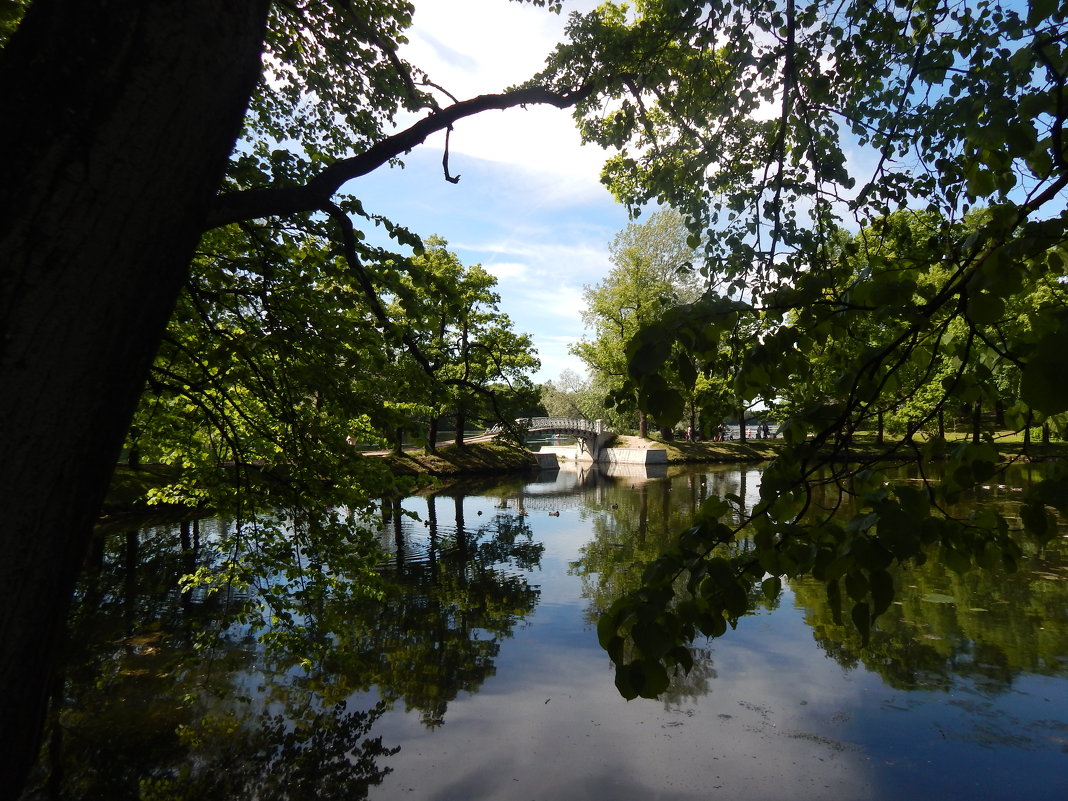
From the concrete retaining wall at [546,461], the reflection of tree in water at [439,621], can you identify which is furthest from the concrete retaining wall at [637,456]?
the reflection of tree in water at [439,621]

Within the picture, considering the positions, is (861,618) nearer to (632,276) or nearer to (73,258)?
(73,258)

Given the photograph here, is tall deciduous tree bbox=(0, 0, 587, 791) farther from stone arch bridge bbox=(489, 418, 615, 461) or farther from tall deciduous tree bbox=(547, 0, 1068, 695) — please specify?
stone arch bridge bbox=(489, 418, 615, 461)

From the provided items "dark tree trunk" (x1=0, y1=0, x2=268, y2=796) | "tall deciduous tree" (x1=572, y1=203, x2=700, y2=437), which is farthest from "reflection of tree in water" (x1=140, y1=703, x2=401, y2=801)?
"tall deciduous tree" (x1=572, y1=203, x2=700, y2=437)

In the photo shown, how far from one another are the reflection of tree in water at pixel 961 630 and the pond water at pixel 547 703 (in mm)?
38

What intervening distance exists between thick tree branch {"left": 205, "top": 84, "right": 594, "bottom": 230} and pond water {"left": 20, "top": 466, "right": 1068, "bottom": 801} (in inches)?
161

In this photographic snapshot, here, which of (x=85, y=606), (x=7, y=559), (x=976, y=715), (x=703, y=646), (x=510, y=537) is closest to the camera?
(x=7, y=559)

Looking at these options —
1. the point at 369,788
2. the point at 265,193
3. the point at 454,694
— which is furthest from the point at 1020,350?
the point at 454,694

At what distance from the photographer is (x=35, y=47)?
3.71ft

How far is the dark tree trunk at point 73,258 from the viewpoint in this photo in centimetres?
107

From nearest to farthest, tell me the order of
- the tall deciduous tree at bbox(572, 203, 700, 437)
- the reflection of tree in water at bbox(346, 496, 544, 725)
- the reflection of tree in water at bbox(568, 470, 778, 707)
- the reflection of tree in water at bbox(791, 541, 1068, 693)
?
the reflection of tree in water at bbox(791, 541, 1068, 693) → the reflection of tree in water at bbox(346, 496, 544, 725) → the reflection of tree in water at bbox(568, 470, 778, 707) → the tall deciduous tree at bbox(572, 203, 700, 437)

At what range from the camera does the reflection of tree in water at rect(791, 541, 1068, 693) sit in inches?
290

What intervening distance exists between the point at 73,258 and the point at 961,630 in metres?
10.7

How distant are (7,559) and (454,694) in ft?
23.6

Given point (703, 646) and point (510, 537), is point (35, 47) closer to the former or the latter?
point (703, 646)
